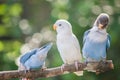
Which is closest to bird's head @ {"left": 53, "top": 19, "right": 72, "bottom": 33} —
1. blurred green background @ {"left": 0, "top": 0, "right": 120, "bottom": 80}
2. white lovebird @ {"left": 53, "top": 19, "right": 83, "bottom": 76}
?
white lovebird @ {"left": 53, "top": 19, "right": 83, "bottom": 76}

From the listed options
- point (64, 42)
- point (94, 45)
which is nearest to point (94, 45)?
point (94, 45)

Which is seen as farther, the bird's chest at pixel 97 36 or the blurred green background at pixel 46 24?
the blurred green background at pixel 46 24

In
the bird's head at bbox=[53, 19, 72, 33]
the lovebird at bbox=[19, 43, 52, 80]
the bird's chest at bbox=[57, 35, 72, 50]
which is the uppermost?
the bird's head at bbox=[53, 19, 72, 33]

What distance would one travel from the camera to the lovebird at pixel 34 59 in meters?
1.57

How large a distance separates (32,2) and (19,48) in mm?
422

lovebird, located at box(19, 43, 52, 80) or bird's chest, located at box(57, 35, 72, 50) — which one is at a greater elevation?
bird's chest, located at box(57, 35, 72, 50)

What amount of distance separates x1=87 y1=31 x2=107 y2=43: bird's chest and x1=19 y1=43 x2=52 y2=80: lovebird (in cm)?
14

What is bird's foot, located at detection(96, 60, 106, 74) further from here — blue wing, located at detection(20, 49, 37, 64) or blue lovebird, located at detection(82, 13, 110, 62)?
blue wing, located at detection(20, 49, 37, 64)

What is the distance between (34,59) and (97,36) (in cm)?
23

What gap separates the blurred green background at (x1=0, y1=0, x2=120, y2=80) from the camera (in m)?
2.69

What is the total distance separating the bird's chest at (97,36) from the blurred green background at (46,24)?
40.3 inches

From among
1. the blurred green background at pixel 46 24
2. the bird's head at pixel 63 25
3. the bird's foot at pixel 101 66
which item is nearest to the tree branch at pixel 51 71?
the bird's foot at pixel 101 66

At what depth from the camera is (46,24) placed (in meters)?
3.06

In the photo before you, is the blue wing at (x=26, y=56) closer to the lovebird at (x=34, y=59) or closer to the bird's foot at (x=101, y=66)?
the lovebird at (x=34, y=59)
